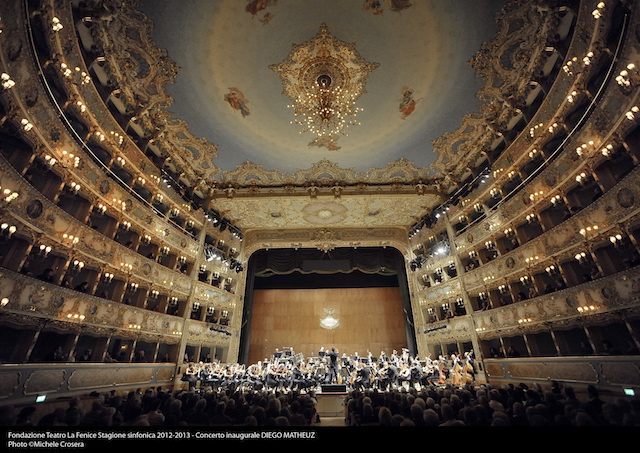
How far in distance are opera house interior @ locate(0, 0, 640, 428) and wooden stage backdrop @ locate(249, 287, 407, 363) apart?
433cm

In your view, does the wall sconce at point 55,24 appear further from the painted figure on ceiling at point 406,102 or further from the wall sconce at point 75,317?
the painted figure on ceiling at point 406,102

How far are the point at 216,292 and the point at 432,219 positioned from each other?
51.2 ft

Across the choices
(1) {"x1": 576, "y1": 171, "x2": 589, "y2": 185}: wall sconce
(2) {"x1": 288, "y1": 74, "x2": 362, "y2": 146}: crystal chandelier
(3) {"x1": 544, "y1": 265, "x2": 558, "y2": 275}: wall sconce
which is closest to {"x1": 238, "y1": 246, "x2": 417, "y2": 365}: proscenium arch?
(3) {"x1": 544, "y1": 265, "x2": 558, "y2": 275}: wall sconce

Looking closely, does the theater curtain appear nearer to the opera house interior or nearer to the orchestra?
the opera house interior

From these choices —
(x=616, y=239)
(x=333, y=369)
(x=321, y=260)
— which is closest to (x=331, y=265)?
(x=321, y=260)

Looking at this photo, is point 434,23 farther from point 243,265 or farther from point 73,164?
point 243,265

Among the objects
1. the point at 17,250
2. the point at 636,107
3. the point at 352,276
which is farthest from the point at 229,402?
the point at 352,276

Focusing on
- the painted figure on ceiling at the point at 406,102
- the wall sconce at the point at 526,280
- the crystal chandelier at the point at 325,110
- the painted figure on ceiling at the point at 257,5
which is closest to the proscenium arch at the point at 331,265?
the wall sconce at the point at 526,280

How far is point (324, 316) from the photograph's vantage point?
24.7m

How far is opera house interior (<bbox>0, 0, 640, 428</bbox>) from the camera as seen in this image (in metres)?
8.72

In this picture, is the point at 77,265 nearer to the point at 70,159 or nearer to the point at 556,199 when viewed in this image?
the point at 70,159

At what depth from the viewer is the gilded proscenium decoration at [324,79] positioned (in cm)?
1120

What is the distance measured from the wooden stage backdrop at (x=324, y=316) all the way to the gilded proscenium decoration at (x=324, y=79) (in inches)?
643

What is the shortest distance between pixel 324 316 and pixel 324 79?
19.1m
